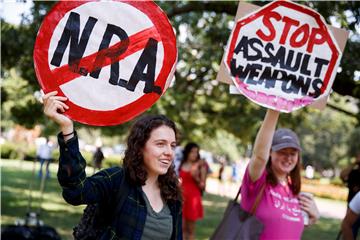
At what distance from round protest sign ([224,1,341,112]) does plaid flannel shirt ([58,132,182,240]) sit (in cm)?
98

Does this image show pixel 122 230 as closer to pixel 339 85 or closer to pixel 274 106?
pixel 274 106

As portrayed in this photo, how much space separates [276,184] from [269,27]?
38.1 inches

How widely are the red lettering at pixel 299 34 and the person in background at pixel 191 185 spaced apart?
4.78 m

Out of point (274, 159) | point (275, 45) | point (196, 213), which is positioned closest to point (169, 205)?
point (274, 159)

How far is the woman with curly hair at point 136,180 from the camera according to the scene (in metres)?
2.30

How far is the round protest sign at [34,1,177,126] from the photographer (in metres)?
2.60

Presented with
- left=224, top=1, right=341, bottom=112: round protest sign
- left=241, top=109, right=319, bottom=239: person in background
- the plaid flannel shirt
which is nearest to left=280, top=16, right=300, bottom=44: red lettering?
left=224, top=1, right=341, bottom=112: round protest sign

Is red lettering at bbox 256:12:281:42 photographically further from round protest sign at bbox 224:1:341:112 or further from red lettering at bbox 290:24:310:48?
red lettering at bbox 290:24:310:48

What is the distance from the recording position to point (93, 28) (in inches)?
107

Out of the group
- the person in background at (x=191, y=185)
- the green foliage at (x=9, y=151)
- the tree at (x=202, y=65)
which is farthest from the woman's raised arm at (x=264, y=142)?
A: the green foliage at (x=9, y=151)

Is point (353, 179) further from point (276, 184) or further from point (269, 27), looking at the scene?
point (269, 27)

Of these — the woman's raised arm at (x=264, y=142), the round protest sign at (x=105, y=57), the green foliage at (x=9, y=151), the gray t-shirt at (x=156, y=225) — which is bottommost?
the green foliage at (x=9, y=151)

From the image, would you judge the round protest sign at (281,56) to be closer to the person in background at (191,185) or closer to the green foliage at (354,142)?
the person in background at (191,185)

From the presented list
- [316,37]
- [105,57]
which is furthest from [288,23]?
[105,57]
